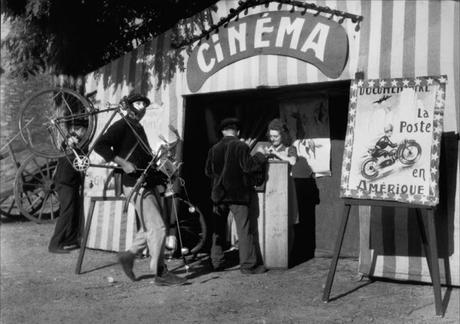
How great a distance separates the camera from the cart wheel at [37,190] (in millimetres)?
11523

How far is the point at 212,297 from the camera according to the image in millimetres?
6191

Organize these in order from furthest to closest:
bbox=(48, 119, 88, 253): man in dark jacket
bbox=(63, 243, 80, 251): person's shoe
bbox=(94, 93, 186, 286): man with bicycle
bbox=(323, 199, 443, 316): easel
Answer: bbox=(63, 243, 80, 251): person's shoe → bbox=(48, 119, 88, 253): man in dark jacket → bbox=(94, 93, 186, 286): man with bicycle → bbox=(323, 199, 443, 316): easel

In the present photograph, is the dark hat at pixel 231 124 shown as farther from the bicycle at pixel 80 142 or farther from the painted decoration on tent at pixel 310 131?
the painted decoration on tent at pixel 310 131

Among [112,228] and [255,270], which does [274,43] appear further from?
[112,228]

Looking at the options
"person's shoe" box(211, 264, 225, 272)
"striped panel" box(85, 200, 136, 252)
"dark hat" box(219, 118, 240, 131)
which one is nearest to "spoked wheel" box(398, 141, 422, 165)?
"dark hat" box(219, 118, 240, 131)

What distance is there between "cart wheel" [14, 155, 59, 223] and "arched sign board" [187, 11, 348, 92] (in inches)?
193

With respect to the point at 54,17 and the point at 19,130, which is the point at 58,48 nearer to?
the point at 54,17

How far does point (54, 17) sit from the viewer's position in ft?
31.2

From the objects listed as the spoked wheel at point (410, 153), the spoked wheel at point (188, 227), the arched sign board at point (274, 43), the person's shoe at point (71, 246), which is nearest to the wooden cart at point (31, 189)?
the person's shoe at point (71, 246)

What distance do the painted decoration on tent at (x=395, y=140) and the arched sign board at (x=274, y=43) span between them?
105 cm

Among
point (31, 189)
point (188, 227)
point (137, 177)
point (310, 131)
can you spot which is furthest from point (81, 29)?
point (137, 177)

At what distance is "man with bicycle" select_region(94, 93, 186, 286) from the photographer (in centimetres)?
644

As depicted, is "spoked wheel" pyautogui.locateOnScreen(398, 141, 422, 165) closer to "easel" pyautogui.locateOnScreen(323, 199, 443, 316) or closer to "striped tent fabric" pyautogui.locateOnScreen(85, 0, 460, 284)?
"easel" pyautogui.locateOnScreen(323, 199, 443, 316)

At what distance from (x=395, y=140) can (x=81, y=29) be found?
20.2 feet
